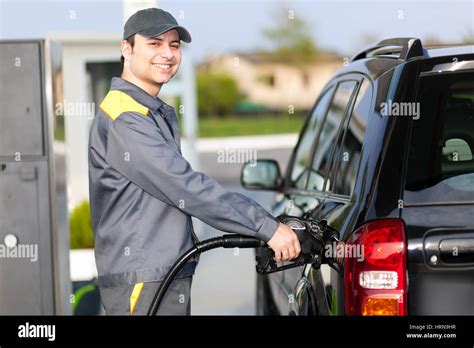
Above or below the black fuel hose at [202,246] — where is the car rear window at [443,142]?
above

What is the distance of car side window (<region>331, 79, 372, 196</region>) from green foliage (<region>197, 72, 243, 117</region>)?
57861 millimetres

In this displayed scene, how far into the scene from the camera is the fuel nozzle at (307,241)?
3.18 meters

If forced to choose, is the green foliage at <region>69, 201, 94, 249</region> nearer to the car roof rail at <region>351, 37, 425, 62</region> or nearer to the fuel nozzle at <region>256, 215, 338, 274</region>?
the car roof rail at <region>351, 37, 425, 62</region>

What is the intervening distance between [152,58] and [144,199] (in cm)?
55

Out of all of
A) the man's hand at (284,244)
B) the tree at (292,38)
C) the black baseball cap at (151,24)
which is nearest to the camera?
the man's hand at (284,244)

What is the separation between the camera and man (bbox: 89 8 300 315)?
318 cm

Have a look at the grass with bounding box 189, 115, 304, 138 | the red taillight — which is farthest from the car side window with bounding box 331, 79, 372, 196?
the grass with bounding box 189, 115, 304, 138

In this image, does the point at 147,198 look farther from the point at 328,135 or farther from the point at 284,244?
the point at 328,135

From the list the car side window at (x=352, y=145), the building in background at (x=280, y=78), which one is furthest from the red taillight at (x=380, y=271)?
the building in background at (x=280, y=78)

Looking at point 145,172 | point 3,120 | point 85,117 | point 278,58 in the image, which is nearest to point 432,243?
point 145,172

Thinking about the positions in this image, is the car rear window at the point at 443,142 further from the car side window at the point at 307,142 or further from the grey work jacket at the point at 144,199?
the car side window at the point at 307,142

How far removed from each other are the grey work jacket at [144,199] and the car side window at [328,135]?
120 cm
